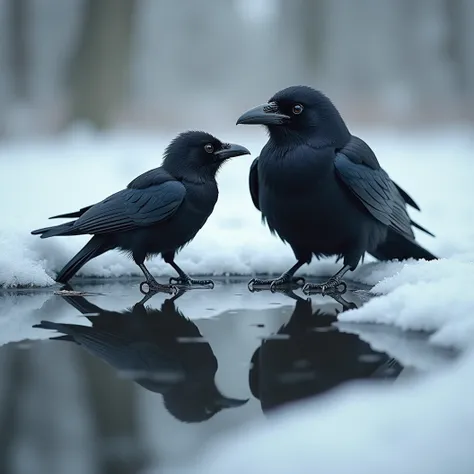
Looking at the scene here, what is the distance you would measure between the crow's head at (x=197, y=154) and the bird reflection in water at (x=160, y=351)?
101cm

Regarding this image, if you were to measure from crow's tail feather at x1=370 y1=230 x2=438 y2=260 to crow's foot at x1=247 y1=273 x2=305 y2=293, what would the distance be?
66 centimetres

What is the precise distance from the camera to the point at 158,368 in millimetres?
2949

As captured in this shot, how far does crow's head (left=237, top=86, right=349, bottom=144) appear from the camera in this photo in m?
4.68

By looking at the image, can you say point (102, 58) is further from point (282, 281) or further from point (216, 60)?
point (216, 60)

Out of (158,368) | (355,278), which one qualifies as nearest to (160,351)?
(158,368)

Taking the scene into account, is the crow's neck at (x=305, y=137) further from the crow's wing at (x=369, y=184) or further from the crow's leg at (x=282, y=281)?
the crow's leg at (x=282, y=281)

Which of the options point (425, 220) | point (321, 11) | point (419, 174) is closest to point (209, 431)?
point (425, 220)

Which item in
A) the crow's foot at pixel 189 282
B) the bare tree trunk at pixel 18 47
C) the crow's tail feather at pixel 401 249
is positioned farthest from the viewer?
the bare tree trunk at pixel 18 47

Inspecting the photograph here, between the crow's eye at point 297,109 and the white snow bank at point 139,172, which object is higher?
the crow's eye at point 297,109

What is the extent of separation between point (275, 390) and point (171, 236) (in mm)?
2209

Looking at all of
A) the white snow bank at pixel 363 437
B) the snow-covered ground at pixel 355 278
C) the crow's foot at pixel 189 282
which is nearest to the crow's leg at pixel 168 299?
the crow's foot at pixel 189 282

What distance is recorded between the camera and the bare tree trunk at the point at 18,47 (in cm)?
2170

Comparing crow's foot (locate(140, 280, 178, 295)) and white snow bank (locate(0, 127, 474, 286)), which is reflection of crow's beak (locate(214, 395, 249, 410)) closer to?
crow's foot (locate(140, 280, 178, 295))

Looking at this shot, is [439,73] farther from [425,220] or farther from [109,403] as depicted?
[109,403]
